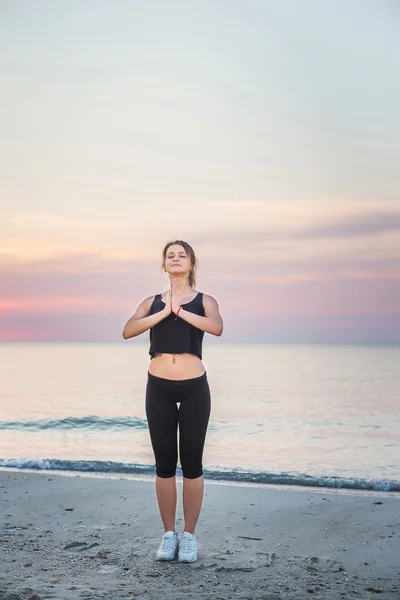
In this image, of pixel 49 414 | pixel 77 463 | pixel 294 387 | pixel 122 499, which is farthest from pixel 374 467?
pixel 294 387

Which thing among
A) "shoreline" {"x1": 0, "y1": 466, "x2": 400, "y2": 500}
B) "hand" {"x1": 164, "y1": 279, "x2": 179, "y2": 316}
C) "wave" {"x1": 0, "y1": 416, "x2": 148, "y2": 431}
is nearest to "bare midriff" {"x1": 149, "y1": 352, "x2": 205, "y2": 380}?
"hand" {"x1": 164, "y1": 279, "x2": 179, "y2": 316}

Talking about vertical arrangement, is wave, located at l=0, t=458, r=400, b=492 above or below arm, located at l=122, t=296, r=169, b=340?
below

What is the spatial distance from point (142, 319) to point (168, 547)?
159 cm

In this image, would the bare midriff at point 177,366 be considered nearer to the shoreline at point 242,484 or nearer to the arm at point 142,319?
the arm at point 142,319

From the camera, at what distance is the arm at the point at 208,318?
14.0ft

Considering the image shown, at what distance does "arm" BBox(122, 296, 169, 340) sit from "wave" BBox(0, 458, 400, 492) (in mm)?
4589

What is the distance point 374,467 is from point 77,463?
488cm

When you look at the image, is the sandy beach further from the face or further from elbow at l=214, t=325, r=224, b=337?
the face

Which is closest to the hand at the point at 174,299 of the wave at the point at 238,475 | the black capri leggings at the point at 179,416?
the black capri leggings at the point at 179,416

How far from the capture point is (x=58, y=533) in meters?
5.19

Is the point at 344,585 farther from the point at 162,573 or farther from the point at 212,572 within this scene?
the point at 162,573

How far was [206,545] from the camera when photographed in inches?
190

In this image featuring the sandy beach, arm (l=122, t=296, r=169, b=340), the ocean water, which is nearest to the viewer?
the sandy beach

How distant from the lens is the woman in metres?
4.35
